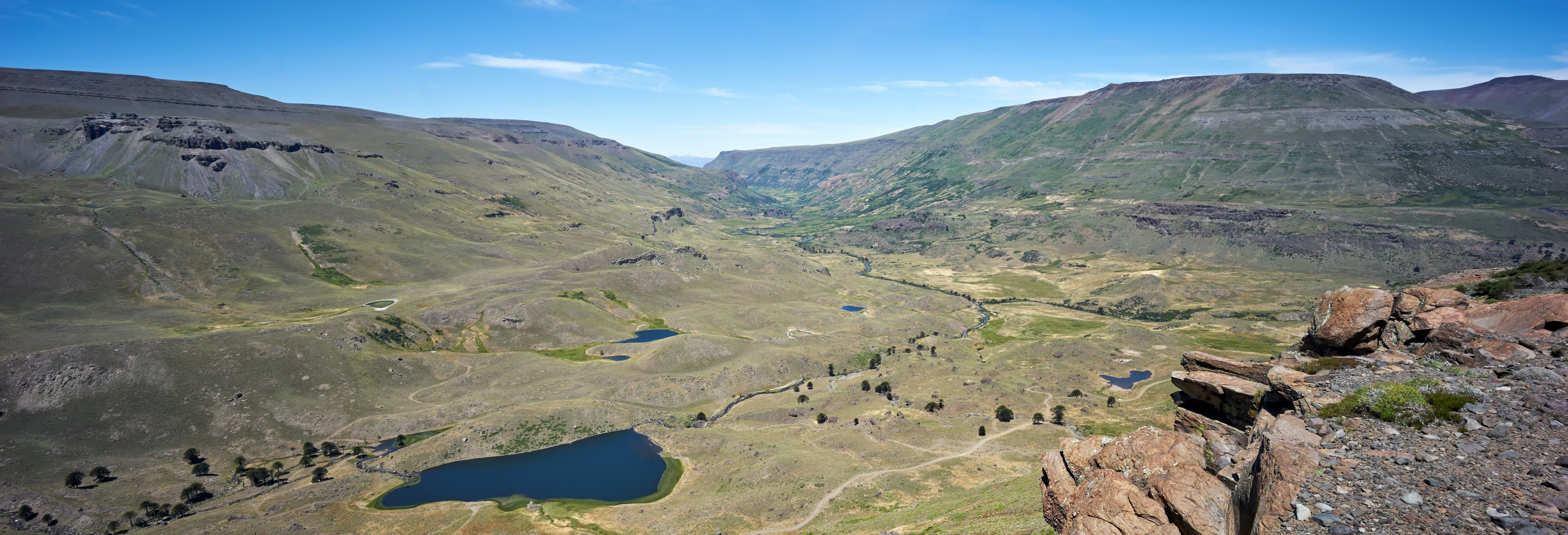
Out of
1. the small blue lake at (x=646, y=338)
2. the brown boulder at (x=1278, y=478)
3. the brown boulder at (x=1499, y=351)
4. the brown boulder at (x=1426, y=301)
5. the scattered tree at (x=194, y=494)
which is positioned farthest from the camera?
the small blue lake at (x=646, y=338)

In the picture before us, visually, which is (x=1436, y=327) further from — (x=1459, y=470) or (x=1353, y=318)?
(x=1459, y=470)

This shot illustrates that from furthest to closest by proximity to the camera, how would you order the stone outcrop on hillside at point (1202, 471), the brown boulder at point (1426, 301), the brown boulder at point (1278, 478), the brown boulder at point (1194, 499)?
the brown boulder at point (1426, 301), the brown boulder at point (1194, 499), the stone outcrop on hillside at point (1202, 471), the brown boulder at point (1278, 478)

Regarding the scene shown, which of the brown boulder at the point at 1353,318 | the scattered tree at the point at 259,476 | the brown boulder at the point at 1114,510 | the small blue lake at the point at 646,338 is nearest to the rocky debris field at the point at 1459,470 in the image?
the brown boulder at the point at 1114,510

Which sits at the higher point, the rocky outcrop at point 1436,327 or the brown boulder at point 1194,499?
the rocky outcrop at point 1436,327

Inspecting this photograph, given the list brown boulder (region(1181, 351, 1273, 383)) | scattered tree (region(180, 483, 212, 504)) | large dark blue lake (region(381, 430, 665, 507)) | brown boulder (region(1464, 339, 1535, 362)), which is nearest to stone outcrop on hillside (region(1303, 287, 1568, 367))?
brown boulder (region(1464, 339, 1535, 362))

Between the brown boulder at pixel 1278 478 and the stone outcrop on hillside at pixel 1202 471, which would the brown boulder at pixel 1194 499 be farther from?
the brown boulder at pixel 1278 478

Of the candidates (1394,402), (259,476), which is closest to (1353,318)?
(1394,402)

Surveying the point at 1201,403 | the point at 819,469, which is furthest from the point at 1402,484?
the point at 819,469

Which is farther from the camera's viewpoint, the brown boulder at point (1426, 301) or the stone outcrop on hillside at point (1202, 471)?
the brown boulder at point (1426, 301)
